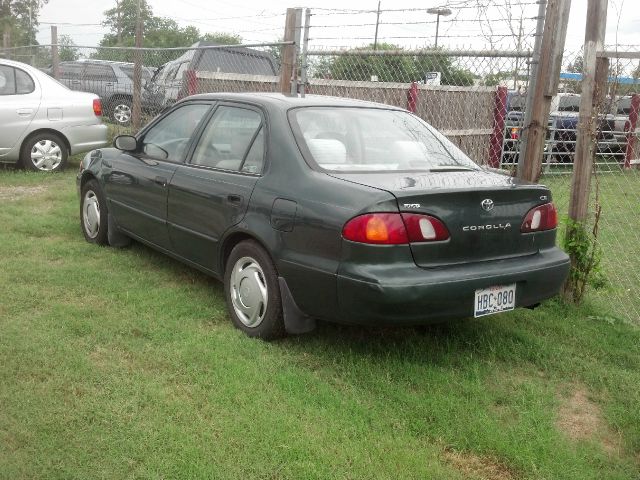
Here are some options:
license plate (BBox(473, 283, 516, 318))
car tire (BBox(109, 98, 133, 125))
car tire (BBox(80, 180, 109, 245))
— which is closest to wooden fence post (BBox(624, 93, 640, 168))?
license plate (BBox(473, 283, 516, 318))

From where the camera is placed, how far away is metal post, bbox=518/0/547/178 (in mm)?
5070

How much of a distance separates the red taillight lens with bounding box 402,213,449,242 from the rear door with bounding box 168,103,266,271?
110 cm

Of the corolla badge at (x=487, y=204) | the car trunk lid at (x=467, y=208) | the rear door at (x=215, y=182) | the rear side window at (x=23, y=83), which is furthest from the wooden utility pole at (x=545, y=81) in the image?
the rear side window at (x=23, y=83)

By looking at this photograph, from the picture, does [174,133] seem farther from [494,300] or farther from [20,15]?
[20,15]

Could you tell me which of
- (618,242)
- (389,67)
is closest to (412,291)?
(389,67)

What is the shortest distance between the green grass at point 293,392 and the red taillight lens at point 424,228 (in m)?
0.75

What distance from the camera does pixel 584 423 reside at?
3.45 meters

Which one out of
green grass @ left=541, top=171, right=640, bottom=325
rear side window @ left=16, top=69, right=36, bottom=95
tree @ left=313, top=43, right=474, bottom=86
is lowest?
green grass @ left=541, top=171, right=640, bottom=325

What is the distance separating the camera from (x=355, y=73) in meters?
7.08

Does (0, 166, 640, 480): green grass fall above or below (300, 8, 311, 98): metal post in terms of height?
below

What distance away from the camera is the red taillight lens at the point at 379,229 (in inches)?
137

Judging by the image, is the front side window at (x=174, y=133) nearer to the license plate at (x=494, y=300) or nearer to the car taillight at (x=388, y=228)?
the car taillight at (x=388, y=228)

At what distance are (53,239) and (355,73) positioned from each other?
10.8ft

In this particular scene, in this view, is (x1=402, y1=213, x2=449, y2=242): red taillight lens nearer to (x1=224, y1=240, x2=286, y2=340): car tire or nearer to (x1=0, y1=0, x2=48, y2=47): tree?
(x1=224, y1=240, x2=286, y2=340): car tire
